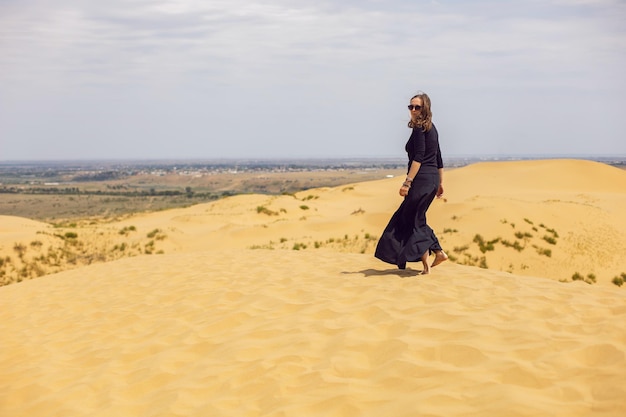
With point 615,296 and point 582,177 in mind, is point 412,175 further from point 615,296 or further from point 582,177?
point 582,177

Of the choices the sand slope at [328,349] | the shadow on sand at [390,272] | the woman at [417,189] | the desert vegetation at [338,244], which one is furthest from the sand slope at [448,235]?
the sand slope at [328,349]

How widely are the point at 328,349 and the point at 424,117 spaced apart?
3.90m

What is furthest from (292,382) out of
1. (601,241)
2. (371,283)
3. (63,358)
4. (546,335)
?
(601,241)

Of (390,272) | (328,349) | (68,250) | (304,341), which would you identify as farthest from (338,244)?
(328,349)

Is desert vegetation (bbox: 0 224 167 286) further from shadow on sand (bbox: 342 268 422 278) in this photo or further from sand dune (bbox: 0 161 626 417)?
shadow on sand (bbox: 342 268 422 278)

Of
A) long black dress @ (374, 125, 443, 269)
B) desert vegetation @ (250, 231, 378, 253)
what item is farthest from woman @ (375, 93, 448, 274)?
desert vegetation @ (250, 231, 378, 253)

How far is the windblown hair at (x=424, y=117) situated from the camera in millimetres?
7770

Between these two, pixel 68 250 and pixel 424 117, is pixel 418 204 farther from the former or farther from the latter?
pixel 68 250

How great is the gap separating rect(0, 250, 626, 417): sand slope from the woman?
432 mm

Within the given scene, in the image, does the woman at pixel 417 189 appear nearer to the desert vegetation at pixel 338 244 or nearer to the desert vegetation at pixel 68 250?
the desert vegetation at pixel 338 244

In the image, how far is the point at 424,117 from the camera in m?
7.79

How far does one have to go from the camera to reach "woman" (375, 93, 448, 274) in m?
7.79

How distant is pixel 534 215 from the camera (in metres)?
18.9

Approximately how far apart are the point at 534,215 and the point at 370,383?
16.2 m
